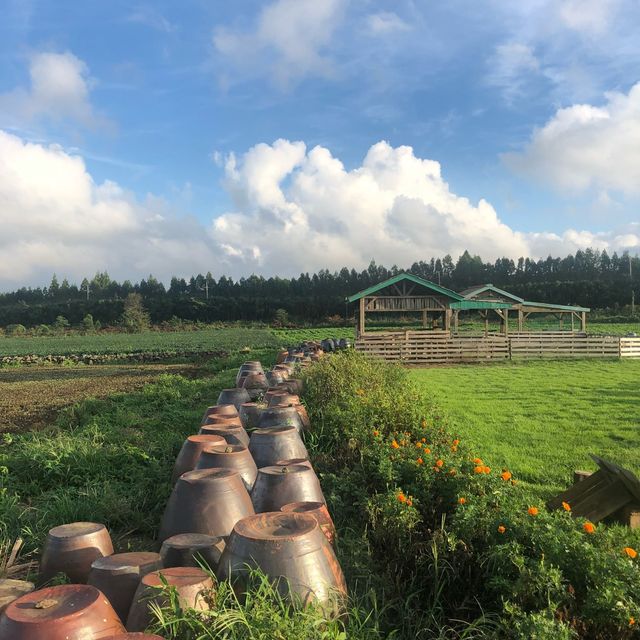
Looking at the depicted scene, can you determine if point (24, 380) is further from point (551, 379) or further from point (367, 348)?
point (551, 379)

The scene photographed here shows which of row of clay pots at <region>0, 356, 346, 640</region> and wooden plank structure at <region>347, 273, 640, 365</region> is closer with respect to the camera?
row of clay pots at <region>0, 356, 346, 640</region>

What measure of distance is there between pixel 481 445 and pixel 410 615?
14.4 feet

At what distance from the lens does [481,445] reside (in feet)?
23.0

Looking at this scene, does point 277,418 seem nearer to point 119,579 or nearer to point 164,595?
point 119,579

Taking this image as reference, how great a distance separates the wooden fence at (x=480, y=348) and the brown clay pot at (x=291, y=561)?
699 inches

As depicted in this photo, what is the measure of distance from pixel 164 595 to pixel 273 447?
2.13 meters

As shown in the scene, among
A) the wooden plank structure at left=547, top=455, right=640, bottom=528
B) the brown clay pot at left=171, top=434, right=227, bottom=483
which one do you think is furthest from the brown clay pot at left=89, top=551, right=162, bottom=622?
the wooden plank structure at left=547, top=455, right=640, bottom=528

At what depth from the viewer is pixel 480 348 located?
20.6 m

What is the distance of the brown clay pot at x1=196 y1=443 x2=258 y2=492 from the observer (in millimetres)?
3852

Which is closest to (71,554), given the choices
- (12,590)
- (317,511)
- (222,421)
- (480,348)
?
(12,590)

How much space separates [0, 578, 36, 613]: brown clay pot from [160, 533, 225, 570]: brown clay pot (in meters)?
0.65

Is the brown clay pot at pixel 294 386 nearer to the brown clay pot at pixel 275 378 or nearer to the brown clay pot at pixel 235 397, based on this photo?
the brown clay pot at pixel 275 378

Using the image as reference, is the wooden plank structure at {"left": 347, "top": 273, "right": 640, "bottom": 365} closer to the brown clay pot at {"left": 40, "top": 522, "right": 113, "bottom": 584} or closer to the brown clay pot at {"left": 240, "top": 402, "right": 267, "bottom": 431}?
the brown clay pot at {"left": 240, "top": 402, "right": 267, "bottom": 431}

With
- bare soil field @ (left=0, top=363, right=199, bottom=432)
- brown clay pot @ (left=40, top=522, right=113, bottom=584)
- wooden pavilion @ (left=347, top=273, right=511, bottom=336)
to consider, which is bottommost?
bare soil field @ (left=0, top=363, right=199, bottom=432)
